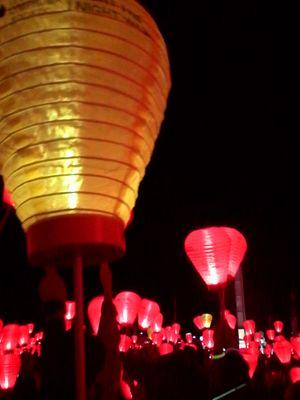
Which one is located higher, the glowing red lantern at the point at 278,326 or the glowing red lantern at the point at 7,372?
the glowing red lantern at the point at 278,326

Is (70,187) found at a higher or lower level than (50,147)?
lower

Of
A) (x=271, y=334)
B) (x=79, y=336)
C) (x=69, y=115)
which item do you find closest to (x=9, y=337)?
(x=271, y=334)

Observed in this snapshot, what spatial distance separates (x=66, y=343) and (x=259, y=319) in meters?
26.0

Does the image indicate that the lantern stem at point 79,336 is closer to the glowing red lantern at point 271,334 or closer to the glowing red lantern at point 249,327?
the glowing red lantern at point 249,327

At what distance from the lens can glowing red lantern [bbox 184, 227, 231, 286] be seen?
6.25 metres

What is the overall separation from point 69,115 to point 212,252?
460 cm

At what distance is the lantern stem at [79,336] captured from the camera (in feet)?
6.00

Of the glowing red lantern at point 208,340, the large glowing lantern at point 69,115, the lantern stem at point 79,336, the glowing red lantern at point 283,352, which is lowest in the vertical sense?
the glowing red lantern at point 283,352

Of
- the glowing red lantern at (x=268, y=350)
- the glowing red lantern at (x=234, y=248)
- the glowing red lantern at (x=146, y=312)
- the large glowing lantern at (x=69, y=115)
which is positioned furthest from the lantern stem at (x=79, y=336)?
the glowing red lantern at (x=268, y=350)

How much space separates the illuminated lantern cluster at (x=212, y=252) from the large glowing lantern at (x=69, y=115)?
169 inches

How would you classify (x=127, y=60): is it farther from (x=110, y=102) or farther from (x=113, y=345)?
(x=113, y=345)

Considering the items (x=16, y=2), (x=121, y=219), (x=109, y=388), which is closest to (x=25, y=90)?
(x=16, y=2)

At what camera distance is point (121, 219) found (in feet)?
6.97

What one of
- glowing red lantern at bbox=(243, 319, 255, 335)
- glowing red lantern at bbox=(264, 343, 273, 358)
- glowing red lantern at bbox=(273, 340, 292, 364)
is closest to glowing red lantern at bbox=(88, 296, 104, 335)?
glowing red lantern at bbox=(273, 340, 292, 364)
